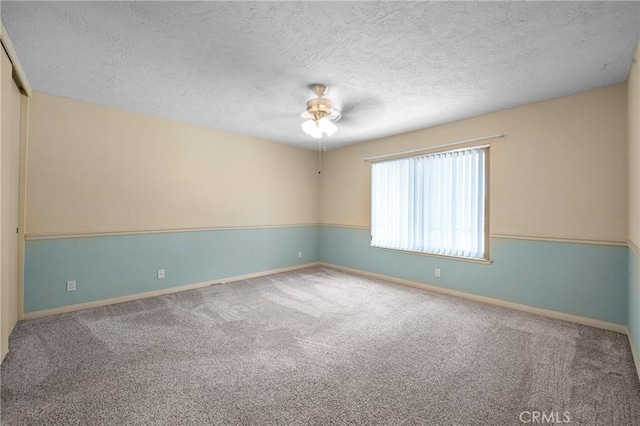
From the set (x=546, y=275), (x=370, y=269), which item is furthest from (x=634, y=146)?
(x=370, y=269)

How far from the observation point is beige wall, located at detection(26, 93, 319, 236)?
2965 mm

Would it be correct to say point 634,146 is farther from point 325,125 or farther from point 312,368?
point 312,368

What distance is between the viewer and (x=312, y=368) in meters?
2.02

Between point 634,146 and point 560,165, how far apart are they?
26.5 inches

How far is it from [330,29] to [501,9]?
1.03 meters

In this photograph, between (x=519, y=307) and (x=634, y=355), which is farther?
(x=519, y=307)

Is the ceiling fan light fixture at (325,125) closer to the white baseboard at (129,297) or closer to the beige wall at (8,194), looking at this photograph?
the beige wall at (8,194)

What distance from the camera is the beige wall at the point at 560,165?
266cm

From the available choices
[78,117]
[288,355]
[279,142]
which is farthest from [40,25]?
[279,142]

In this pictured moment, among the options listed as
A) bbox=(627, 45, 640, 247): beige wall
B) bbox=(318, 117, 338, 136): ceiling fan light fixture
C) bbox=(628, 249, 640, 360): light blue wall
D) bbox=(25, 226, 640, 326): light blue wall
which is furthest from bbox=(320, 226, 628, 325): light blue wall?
bbox=(318, 117, 338, 136): ceiling fan light fixture

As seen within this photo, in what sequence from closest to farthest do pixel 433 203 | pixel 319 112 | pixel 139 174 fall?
1. pixel 319 112
2. pixel 139 174
3. pixel 433 203

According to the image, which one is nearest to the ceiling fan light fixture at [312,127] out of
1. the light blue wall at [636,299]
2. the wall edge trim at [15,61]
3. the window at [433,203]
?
the window at [433,203]

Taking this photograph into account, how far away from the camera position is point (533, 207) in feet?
10.3

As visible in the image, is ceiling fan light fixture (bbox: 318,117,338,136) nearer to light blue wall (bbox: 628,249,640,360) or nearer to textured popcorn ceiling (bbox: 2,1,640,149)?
textured popcorn ceiling (bbox: 2,1,640,149)
